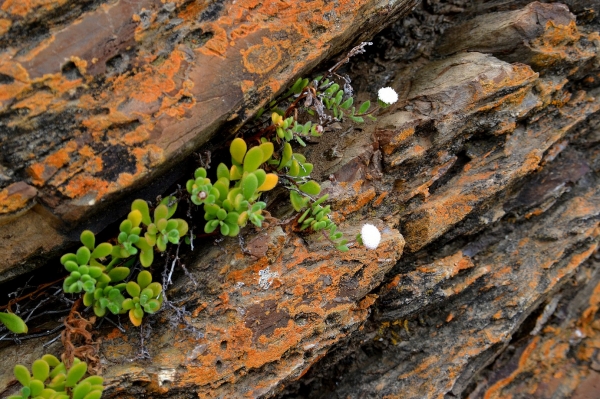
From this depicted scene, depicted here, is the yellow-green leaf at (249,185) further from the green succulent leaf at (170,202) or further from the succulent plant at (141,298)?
the succulent plant at (141,298)

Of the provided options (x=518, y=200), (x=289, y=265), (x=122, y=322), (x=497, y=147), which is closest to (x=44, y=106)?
(x=122, y=322)

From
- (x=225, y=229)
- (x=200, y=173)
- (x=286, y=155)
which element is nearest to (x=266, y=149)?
(x=286, y=155)

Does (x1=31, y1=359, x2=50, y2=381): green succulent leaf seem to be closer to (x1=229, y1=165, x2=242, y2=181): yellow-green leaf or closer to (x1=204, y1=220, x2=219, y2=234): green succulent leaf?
(x1=204, y1=220, x2=219, y2=234): green succulent leaf

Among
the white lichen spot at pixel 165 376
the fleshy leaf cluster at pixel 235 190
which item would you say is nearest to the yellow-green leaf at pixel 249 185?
the fleshy leaf cluster at pixel 235 190

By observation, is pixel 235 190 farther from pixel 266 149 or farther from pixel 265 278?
pixel 265 278

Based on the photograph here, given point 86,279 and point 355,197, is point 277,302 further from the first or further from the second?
point 86,279

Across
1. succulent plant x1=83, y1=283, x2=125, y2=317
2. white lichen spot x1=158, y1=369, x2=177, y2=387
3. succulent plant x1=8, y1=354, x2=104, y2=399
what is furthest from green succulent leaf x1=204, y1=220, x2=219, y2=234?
succulent plant x1=8, y1=354, x2=104, y2=399
